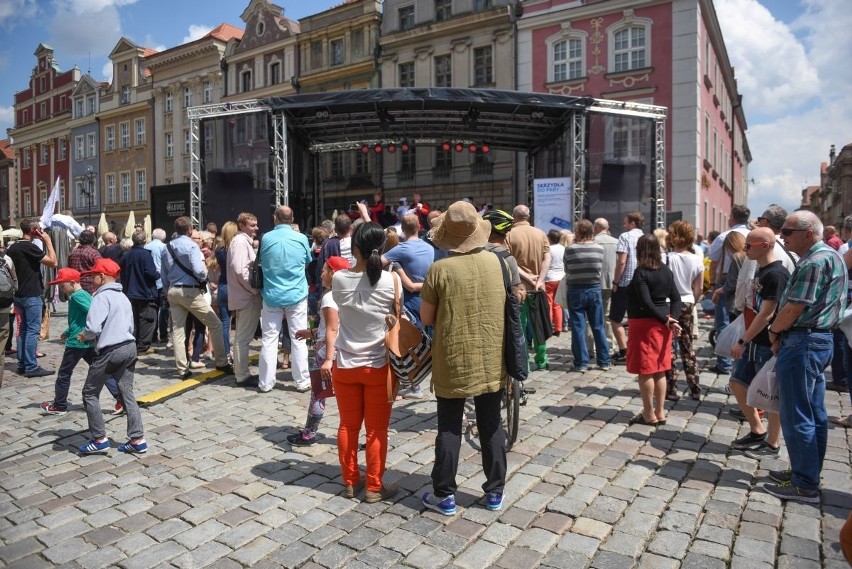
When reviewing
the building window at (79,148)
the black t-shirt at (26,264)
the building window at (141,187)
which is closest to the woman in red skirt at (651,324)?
the black t-shirt at (26,264)

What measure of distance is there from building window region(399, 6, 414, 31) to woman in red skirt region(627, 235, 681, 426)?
23.1m

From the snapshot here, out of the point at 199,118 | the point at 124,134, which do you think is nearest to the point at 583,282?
the point at 199,118

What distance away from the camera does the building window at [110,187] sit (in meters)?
42.3

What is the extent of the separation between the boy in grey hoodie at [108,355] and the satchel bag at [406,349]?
7.65ft

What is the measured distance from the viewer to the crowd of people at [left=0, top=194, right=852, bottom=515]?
3664 mm

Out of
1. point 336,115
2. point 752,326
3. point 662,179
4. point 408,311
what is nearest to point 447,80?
point 336,115

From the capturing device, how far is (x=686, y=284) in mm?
6535

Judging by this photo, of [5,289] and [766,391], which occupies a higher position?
[5,289]

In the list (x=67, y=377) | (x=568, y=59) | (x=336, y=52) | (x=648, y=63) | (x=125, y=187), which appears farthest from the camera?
(x=125, y=187)

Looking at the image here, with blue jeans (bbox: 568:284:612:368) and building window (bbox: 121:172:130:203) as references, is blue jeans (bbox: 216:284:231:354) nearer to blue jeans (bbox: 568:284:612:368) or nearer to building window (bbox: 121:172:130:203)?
blue jeans (bbox: 568:284:612:368)

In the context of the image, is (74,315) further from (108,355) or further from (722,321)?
(722,321)

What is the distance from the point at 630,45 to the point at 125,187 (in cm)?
3408

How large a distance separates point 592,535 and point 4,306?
672 centimetres

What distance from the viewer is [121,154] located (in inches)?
1634
